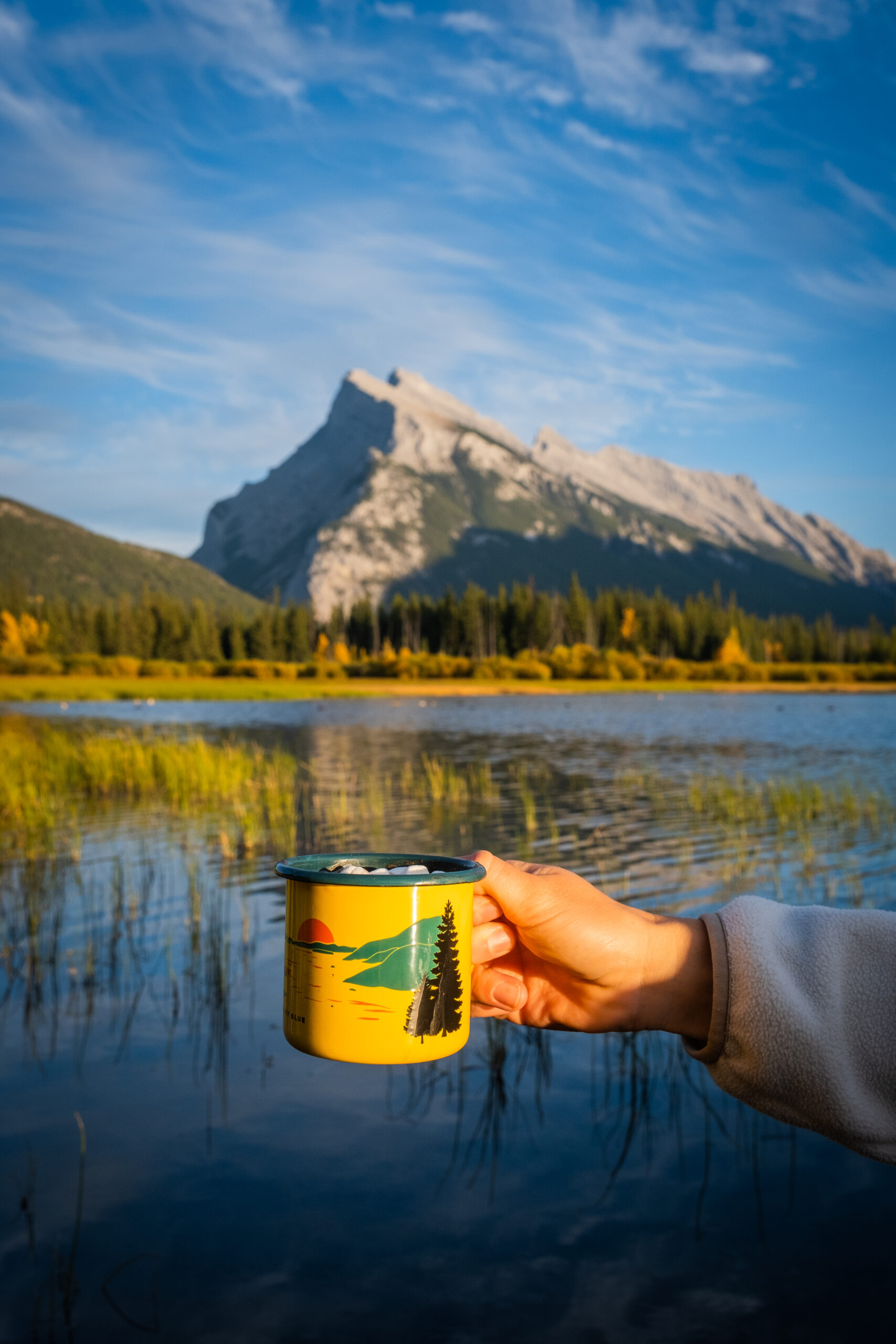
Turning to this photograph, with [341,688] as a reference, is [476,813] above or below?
below

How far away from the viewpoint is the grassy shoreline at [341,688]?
6266cm

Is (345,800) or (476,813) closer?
(476,813)

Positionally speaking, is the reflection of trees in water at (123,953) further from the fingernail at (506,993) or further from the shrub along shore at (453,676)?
the shrub along shore at (453,676)

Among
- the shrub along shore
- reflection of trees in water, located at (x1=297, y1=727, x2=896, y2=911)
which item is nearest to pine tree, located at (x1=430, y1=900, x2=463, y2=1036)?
reflection of trees in water, located at (x1=297, y1=727, x2=896, y2=911)

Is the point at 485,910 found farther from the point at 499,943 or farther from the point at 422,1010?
the point at 422,1010

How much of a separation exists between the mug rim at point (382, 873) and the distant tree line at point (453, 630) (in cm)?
11859

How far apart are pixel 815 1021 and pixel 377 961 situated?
3.12 feet

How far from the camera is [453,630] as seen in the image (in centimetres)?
12794

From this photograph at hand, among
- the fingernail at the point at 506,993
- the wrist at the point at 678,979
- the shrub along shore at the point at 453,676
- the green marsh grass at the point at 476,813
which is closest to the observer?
the wrist at the point at 678,979

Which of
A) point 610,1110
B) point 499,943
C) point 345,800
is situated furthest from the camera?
point 345,800

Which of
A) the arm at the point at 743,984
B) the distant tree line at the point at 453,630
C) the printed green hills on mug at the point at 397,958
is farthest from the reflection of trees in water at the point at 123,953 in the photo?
the distant tree line at the point at 453,630

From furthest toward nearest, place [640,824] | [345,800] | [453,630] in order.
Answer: [453,630] < [345,800] < [640,824]

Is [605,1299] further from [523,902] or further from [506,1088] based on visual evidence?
[523,902]

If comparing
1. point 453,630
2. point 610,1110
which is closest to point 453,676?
point 453,630
